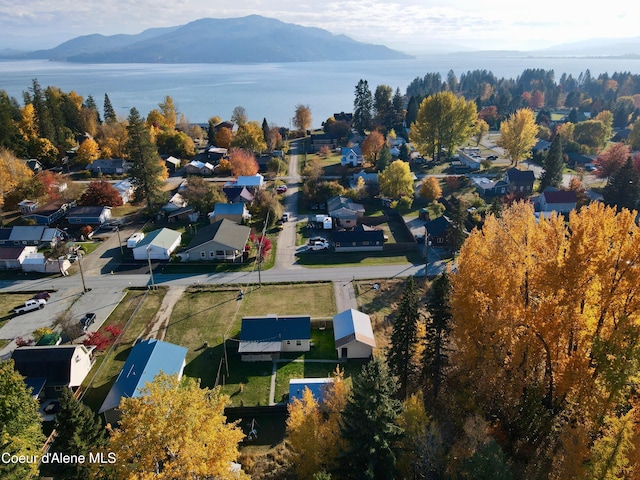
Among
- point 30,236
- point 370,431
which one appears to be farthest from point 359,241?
point 30,236

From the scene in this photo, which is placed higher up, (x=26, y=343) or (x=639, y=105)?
(x=639, y=105)

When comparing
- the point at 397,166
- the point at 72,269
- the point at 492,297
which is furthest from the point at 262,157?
the point at 492,297

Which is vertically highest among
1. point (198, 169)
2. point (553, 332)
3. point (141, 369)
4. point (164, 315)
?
point (553, 332)

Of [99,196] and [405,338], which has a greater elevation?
[405,338]

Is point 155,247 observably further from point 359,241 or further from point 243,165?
point 243,165

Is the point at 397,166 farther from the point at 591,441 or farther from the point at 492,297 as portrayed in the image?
the point at 591,441

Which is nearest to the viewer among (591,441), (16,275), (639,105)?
(591,441)
